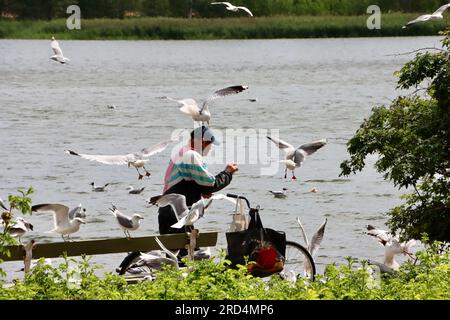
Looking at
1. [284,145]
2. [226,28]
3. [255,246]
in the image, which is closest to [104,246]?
[255,246]

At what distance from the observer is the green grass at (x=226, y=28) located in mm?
66875

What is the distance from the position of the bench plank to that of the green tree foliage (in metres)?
4.52

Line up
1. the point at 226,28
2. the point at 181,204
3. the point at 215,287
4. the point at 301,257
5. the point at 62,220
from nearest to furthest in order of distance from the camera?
the point at 215,287 → the point at 181,204 → the point at 301,257 → the point at 62,220 → the point at 226,28

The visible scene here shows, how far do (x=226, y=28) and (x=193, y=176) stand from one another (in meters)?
58.2

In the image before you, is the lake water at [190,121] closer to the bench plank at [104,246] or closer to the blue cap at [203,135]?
the blue cap at [203,135]

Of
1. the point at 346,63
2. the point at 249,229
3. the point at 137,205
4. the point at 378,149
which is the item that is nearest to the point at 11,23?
the point at 346,63

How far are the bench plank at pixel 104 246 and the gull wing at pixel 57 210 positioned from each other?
2.16ft

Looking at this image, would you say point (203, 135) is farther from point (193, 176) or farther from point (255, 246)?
point (255, 246)

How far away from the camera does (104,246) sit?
7906 mm

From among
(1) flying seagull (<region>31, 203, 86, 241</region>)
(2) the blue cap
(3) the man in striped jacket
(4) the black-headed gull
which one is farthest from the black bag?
(4) the black-headed gull

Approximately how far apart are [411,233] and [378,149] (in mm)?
993

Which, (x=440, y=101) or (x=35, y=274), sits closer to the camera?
(x=35, y=274)

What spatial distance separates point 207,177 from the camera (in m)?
8.74
